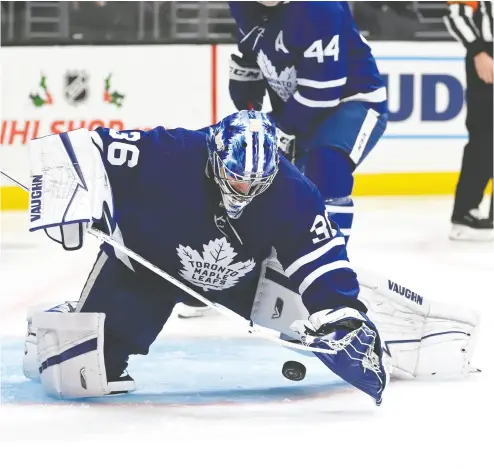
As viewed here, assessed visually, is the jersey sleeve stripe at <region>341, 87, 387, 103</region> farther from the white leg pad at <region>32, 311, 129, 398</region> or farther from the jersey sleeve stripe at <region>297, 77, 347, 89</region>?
the white leg pad at <region>32, 311, 129, 398</region>

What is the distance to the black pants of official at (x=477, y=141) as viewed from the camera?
17.1 ft

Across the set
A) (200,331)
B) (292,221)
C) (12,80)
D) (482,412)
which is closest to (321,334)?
(292,221)

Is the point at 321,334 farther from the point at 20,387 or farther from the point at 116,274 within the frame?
the point at 20,387

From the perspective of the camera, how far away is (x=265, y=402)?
2.60m

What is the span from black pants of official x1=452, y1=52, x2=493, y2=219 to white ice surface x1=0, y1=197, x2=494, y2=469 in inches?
69.4

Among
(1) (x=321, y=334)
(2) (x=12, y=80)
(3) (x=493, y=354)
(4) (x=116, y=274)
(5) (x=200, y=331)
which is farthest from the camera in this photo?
(2) (x=12, y=80)

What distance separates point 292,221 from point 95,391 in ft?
1.71

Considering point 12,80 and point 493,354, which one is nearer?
point 493,354

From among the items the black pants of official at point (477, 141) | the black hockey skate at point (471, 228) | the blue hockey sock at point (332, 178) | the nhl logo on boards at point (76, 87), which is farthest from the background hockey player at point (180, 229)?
the nhl logo on boards at point (76, 87)

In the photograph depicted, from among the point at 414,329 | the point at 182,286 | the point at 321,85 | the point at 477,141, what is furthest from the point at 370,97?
the point at 477,141

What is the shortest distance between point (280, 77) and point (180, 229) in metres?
1.13

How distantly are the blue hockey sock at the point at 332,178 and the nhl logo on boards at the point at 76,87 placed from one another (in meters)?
2.34

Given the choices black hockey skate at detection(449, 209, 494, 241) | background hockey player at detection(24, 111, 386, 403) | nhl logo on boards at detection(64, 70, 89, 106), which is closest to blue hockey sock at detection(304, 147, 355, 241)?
background hockey player at detection(24, 111, 386, 403)

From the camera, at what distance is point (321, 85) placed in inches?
133
